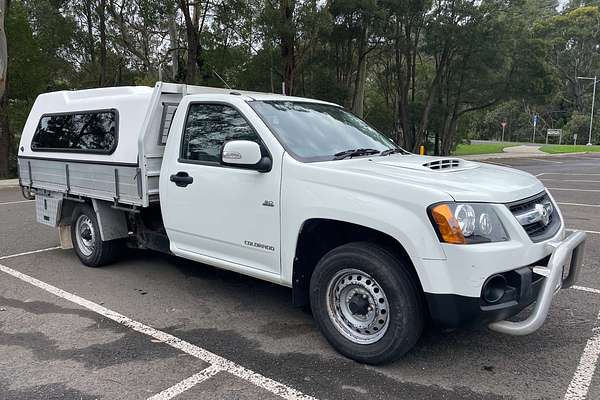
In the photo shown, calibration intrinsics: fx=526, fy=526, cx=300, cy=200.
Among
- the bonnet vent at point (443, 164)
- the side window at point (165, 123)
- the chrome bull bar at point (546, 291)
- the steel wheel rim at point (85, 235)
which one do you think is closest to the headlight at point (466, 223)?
the chrome bull bar at point (546, 291)

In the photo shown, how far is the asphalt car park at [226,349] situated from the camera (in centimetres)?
345

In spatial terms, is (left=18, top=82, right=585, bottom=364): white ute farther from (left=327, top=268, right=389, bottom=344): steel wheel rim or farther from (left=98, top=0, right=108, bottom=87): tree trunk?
(left=98, top=0, right=108, bottom=87): tree trunk

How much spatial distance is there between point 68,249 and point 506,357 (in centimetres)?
592

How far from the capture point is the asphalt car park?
11.3 feet

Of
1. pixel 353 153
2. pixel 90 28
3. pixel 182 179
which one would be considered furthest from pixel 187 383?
pixel 90 28

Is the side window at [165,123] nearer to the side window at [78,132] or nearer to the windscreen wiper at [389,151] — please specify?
the side window at [78,132]

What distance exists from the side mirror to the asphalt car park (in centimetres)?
142

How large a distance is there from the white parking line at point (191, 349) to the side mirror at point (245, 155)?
148cm

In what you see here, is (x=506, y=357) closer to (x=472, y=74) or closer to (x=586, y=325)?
(x=586, y=325)

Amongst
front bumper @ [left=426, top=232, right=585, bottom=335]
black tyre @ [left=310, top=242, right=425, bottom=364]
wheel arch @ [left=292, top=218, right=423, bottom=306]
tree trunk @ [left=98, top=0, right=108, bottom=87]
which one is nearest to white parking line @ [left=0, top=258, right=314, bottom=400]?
black tyre @ [left=310, top=242, right=425, bottom=364]

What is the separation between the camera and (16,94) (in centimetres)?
2095

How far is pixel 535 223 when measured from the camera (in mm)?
3670

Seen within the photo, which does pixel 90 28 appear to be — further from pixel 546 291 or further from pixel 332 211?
pixel 546 291

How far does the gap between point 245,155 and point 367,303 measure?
1.43 meters
